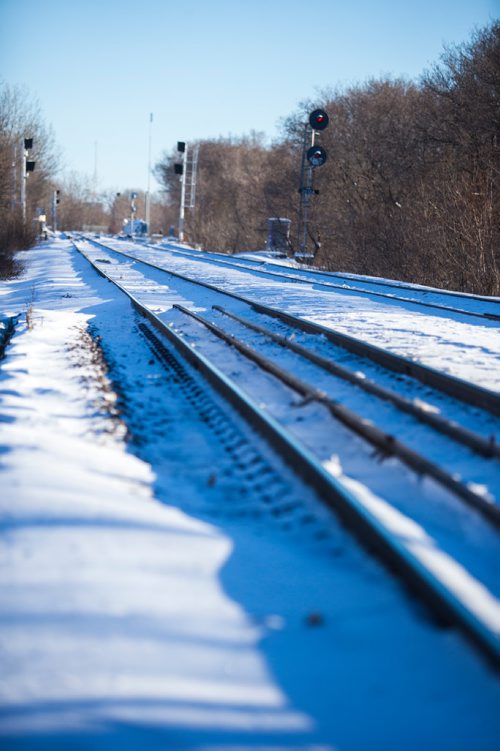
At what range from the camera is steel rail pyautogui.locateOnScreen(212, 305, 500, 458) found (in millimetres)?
4695

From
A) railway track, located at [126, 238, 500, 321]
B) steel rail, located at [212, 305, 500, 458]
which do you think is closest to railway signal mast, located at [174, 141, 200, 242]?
railway track, located at [126, 238, 500, 321]

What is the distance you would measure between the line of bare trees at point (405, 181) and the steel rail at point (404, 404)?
11428mm

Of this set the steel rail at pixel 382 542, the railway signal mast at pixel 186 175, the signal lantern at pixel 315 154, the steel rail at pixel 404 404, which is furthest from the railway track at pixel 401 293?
the railway signal mast at pixel 186 175

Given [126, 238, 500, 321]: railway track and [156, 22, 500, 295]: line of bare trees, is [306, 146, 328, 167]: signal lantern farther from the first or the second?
[126, 238, 500, 321]: railway track

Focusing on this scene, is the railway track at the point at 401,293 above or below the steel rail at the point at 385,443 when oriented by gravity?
above

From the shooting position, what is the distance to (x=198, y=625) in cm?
274

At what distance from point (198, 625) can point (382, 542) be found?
35.4 inches

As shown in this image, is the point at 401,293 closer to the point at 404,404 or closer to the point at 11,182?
the point at 404,404

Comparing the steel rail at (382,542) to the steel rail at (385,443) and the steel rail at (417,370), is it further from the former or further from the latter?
the steel rail at (417,370)

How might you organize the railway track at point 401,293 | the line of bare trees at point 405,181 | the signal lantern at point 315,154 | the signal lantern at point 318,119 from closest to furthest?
the railway track at point 401,293 < the line of bare trees at point 405,181 < the signal lantern at point 318,119 < the signal lantern at point 315,154

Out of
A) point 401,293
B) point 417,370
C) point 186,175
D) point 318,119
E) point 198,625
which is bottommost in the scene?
point 198,625

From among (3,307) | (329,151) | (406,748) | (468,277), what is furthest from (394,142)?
(406,748)

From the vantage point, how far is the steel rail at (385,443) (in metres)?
3.64

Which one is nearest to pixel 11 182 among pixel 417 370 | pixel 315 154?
pixel 315 154
